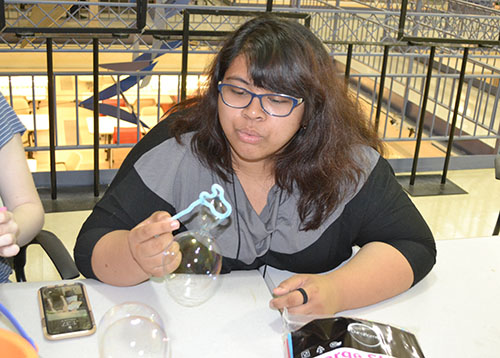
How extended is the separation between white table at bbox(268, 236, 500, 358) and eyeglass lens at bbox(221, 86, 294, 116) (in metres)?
0.41

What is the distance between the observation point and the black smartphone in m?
1.08

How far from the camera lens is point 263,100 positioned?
1244 millimetres

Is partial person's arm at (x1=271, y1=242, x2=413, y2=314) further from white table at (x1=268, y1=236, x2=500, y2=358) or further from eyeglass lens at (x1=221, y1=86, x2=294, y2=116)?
eyeglass lens at (x1=221, y1=86, x2=294, y2=116)

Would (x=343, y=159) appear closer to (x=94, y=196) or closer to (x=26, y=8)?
(x=26, y=8)

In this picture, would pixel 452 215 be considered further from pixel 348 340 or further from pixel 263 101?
pixel 348 340

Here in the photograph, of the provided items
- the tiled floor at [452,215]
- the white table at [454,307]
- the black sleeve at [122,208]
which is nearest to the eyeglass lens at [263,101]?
the black sleeve at [122,208]

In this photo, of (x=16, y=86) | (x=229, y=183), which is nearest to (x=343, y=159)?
(x=229, y=183)

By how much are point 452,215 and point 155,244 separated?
2.71 meters

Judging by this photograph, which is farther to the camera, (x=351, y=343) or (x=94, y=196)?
(x=94, y=196)

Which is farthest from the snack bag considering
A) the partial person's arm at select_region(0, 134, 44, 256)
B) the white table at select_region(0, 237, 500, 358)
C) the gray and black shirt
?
the partial person's arm at select_region(0, 134, 44, 256)

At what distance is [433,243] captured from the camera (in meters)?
1.45

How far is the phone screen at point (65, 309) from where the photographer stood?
3.58ft

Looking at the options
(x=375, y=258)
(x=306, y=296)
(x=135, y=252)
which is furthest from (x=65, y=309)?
(x=375, y=258)

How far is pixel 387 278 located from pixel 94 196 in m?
2.35
